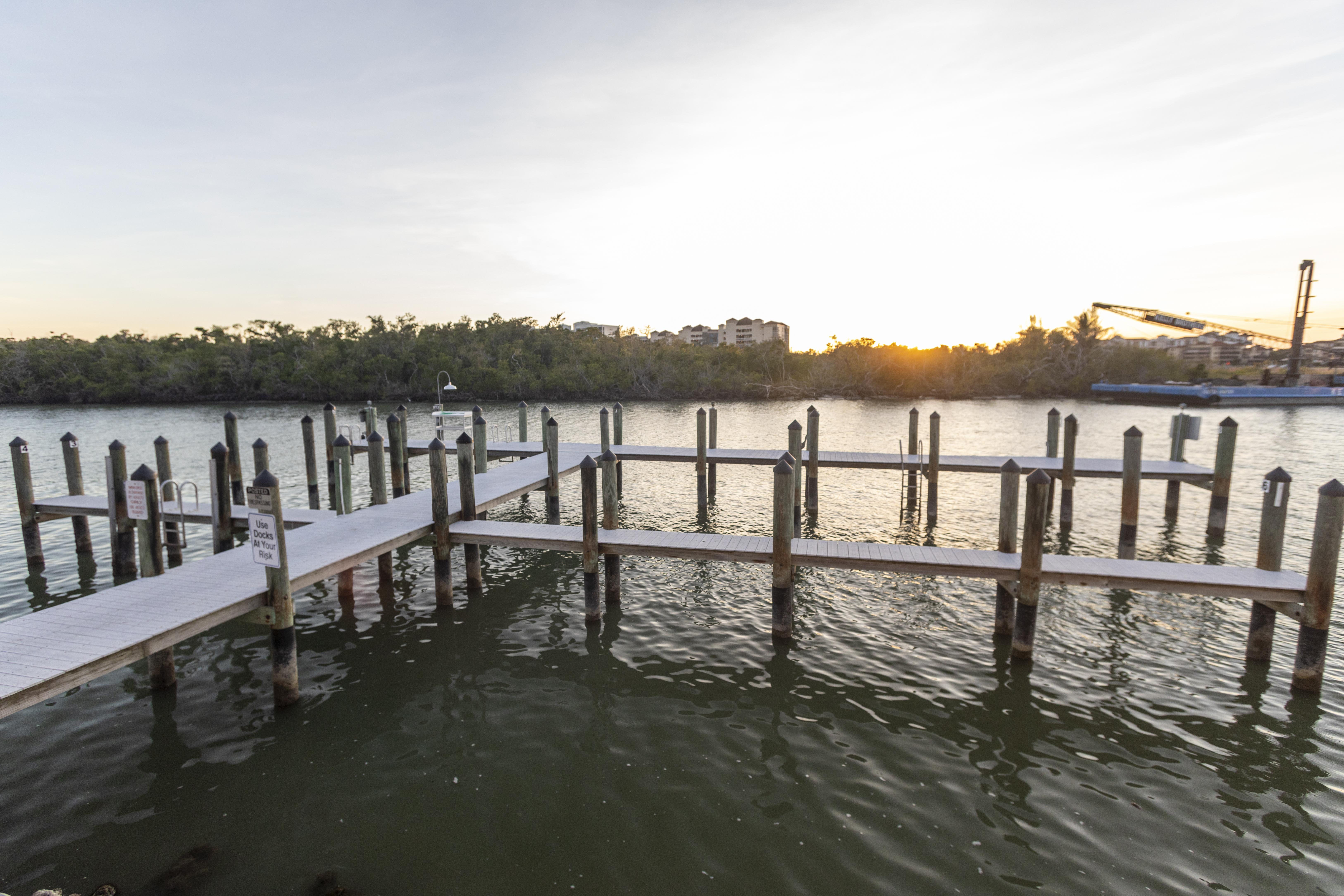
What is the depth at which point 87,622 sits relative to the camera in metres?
6.53

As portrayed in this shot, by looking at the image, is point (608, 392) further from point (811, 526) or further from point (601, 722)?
point (601, 722)

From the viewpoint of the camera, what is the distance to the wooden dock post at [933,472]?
16.0 metres

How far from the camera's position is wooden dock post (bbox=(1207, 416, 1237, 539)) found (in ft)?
45.7

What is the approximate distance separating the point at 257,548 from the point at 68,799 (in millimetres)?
2676

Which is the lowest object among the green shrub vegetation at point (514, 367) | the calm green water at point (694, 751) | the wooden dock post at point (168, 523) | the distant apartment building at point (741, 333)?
the calm green water at point (694, 751)

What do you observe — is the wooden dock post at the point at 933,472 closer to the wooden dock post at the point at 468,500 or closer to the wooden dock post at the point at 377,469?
the wooden dock post at the point at 468,500

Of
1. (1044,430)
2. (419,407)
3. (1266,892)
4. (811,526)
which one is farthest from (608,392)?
(1266,892)

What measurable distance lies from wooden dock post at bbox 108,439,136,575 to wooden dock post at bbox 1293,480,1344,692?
16633 millimetres

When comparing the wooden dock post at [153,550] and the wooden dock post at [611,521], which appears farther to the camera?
the wooden dock post at [611,521]

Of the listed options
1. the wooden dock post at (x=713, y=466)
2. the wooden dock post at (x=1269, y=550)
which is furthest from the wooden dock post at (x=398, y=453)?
the wooden dock post at (x=1269, y=550)

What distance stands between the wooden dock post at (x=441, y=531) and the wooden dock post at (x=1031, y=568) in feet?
28.0

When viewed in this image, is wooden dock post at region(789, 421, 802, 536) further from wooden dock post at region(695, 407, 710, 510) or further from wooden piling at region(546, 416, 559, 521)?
wooden piling at region(546, 416, 559, 521)

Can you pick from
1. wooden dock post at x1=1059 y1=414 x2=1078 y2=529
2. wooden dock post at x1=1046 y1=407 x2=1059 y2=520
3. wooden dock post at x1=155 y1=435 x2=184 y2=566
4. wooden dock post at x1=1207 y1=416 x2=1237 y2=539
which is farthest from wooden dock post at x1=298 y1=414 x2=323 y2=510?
wooden dock post at x1=1207 y1=416 x2=1237 y2=539

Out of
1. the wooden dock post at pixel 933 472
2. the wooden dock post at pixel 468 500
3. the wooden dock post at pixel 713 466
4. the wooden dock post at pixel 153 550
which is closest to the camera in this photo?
the wooden dock post at pixel 153 550
